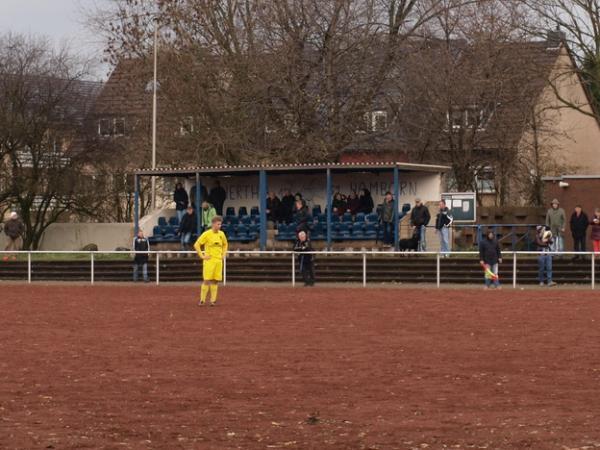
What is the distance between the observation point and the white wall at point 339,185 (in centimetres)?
4166

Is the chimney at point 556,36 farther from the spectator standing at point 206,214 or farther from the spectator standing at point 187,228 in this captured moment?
the spectator standing at point 187,228

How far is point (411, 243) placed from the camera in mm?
37844

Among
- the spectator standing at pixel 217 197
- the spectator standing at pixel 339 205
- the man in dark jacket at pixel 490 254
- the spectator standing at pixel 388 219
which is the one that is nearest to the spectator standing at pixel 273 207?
the spectator standing at pixel 339 205

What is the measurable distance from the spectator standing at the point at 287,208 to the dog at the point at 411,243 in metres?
3.86

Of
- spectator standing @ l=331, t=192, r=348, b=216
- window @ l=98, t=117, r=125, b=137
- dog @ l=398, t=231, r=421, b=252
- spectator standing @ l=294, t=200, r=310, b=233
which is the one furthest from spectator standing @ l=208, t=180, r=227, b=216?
window @ l=98, t=117, r=125, b=137

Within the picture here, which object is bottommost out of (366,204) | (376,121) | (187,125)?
(366,204)

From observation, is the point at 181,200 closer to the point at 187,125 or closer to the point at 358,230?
the point at 358,230

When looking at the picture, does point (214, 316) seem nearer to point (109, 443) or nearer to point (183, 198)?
point (109, 443)

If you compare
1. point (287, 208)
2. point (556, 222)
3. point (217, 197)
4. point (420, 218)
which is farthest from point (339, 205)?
point (556, 222)

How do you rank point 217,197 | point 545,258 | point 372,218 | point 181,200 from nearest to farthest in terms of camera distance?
point 545,258, point 372,218, point 217,197, point 181,200

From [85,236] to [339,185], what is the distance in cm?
1749

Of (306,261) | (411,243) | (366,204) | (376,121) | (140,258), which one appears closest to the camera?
(306,261)

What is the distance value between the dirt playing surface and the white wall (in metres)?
13.7

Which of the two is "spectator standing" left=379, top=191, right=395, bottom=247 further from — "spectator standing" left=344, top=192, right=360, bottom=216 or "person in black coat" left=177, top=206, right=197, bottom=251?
"person in black coat" left=177, top=206, right=197, bottom=251
